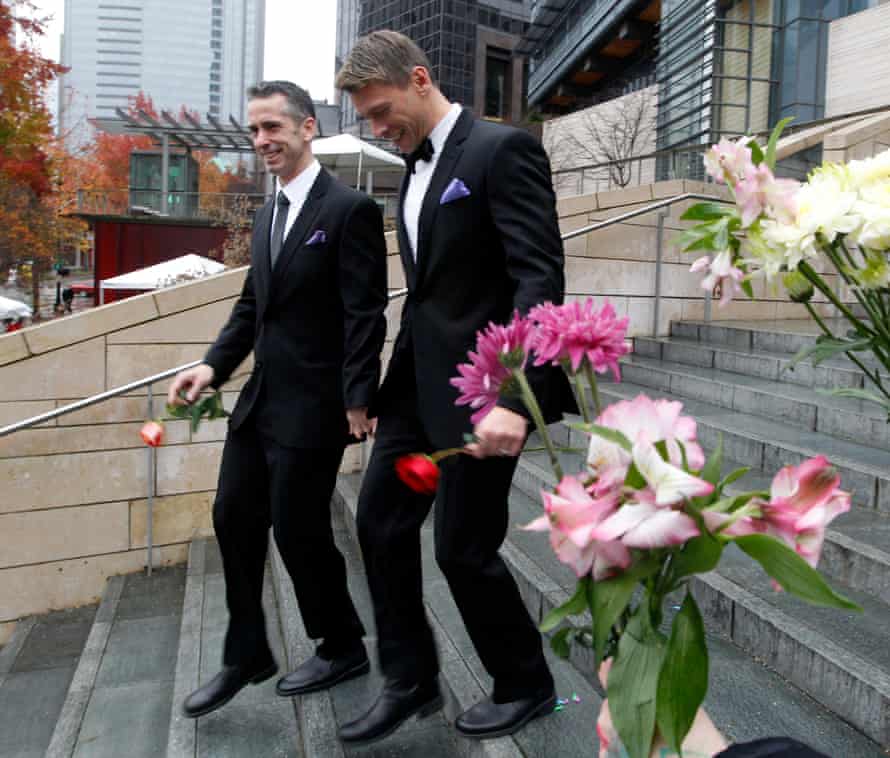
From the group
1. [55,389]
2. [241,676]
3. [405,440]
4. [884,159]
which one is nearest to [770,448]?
[405,440]

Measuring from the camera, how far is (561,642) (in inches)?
38.1

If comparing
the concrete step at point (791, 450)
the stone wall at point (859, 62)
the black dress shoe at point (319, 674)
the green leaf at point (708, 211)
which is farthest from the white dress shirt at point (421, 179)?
the stone wall at point (859, 62)

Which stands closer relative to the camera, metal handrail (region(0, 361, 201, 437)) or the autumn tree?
metal handrail (region(0, 361, 201, 437))

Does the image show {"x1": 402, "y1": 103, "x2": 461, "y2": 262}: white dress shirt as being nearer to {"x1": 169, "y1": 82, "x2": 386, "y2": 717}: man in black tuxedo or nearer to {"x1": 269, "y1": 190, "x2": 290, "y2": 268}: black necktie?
{"x1": 169, "y1": 82, "x2": 386, "y2": 717}: man in black tuxedo

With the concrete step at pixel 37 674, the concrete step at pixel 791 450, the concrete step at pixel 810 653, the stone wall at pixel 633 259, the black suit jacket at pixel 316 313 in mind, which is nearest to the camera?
the concrete step at pixel 810 653

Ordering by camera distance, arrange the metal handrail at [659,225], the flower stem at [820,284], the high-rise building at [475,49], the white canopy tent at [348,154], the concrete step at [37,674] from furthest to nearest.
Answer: the high-rise building at [475,49] < the white canopy tent at [348,154] < the metal handrail at [659,225] < the concrete step at [37,674] < the flower stem at [820,284]

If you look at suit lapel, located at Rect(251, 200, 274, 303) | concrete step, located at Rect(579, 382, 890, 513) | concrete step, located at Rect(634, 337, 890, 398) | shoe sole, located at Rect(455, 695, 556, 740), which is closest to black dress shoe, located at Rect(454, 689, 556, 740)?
shoe sole, located at Rect(455, 695, 556, 740)

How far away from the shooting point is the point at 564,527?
0.72 meters

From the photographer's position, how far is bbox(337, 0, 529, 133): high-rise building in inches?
2084

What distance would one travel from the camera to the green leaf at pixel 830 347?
107 cm

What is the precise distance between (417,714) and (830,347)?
177cm

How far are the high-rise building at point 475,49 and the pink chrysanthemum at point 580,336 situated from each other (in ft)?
172

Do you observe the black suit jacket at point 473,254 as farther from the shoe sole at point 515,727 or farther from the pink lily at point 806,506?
the pink lily at point 806,506

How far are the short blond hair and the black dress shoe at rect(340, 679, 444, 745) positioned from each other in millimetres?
1637
